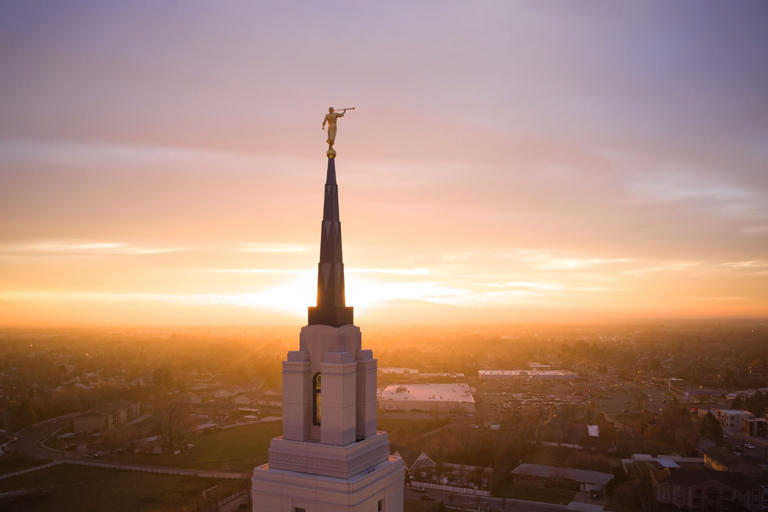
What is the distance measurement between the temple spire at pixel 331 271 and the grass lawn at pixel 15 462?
4075cm

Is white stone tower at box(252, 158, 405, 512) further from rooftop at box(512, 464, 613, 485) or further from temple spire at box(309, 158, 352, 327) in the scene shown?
rooftop at box(512, 464, 613, 485)

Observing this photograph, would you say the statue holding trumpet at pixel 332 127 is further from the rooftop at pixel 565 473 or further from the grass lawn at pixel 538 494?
the rooftop at pixel 565 473

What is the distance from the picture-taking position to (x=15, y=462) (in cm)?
4016

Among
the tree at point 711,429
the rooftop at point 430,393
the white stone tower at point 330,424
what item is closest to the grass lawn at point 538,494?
the tree at point 711,429

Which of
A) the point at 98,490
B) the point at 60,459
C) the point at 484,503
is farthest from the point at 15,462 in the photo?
the point at 484,503

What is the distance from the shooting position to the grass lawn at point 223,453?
41375 mm

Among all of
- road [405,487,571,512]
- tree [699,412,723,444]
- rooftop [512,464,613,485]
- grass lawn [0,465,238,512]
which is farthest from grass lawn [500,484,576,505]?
tree [699,412,723,444]

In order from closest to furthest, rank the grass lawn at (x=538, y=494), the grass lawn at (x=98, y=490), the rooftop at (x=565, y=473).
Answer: the grass lawn at (x=98, y=490) → the grass lawn at (x=538, y=494) → the rooftop at (x=565, y=473)

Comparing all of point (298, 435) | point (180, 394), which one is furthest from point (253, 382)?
point (298, 435)

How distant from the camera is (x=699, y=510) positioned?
1288 inches

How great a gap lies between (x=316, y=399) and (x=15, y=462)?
1668 inches

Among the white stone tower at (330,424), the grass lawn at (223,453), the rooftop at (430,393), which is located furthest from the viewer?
the rooftop at (430,393)

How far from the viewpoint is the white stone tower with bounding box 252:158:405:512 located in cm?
775

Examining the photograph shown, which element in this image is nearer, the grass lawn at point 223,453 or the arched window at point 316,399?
the arched window at point 316,399
